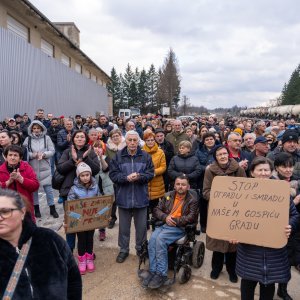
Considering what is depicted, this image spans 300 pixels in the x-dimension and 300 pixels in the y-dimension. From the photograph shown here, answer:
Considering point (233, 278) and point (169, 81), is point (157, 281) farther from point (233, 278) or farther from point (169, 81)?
point (169, 81)

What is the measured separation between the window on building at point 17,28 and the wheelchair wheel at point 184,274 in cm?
1365

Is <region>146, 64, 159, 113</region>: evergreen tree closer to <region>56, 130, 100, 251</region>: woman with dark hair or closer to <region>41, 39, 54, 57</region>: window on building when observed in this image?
<region>41, 39, 54, 57</region>: window on building

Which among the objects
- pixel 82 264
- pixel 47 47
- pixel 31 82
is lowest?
pixel 82 264

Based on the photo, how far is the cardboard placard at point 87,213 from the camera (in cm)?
399

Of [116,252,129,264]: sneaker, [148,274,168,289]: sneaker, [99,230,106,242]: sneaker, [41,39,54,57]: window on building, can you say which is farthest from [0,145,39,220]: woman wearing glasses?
[41,39,54,57]: window on building

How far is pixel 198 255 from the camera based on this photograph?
4270 mm

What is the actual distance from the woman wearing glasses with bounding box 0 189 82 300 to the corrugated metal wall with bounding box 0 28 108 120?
9710 millimetres

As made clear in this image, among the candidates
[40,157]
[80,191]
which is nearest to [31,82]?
[40,157]

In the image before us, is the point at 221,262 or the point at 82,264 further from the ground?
the point at 221,262

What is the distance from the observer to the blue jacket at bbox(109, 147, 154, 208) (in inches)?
174

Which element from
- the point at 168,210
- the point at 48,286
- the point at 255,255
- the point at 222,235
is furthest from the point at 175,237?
the point at 48,286

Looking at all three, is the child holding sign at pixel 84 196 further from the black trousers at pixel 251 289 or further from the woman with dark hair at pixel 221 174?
the black trousers at pixel 251 289

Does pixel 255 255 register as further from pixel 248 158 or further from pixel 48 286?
pixel 248 158

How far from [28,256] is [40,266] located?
10 cm
